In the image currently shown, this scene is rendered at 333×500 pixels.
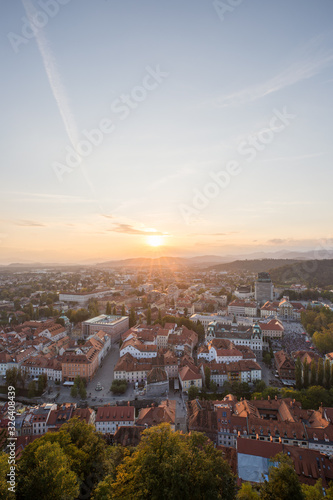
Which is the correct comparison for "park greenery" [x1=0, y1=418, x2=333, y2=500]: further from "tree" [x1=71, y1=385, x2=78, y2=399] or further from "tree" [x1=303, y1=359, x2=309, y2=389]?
"tree" [x1=303, y1=359, x2=309, y2=389]

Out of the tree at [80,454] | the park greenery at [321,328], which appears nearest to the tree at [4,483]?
the tree at [80,454]

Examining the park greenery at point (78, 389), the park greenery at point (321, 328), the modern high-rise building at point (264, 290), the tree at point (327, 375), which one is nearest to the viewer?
the park greenery at point (78, 389)

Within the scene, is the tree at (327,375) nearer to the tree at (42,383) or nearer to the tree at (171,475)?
the tree at (171,475)

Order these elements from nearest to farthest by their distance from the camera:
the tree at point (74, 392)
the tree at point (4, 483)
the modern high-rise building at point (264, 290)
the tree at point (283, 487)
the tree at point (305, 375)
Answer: the tree at point (4, 483) < the tree at point (283, 487) < the tree at point (74, 392) < the tree at point (305, 375) < the modern high-rise building at point (264, 290)

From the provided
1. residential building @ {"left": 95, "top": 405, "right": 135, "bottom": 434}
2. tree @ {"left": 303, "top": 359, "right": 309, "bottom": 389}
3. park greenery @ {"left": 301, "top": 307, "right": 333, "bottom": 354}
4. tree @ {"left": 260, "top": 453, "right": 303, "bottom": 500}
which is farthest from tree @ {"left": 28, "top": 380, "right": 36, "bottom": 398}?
park greenery @ {"left": 301, "top": 307, "right": 333, "bottom": 354}

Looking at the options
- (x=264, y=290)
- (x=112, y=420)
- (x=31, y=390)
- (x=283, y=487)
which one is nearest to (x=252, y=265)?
(x=264, y=290)
